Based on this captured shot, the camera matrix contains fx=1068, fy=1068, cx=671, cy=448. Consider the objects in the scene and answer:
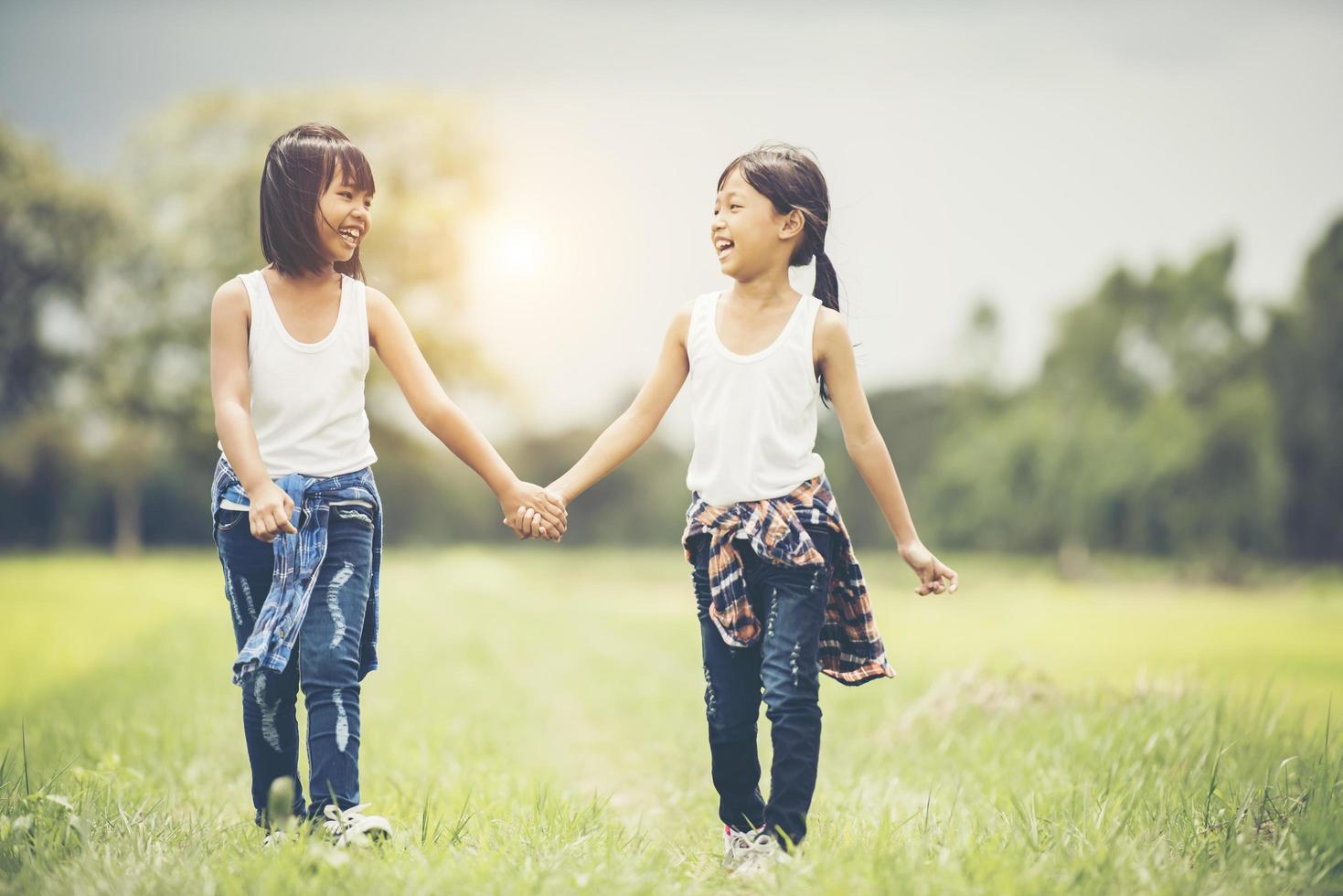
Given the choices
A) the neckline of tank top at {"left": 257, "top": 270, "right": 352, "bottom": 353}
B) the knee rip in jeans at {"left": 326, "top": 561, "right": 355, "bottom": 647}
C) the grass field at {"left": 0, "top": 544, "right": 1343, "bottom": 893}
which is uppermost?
the neckline of tank top at {"left": 257, "top": 270, "right": 352, "bottom": 353}

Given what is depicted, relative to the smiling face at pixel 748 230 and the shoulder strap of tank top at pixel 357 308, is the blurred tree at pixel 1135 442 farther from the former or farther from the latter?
the shoulder strap of tank top at pixel 357 308

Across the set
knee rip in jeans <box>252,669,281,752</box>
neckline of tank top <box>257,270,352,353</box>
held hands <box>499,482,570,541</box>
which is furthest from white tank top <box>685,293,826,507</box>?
knee rip in jeans <box>252,669,281,752</box>

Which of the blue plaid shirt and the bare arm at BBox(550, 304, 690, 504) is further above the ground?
the bare arm at BBox(550, 304, 690, 504)

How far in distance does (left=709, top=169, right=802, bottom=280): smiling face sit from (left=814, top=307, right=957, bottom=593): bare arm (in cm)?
25

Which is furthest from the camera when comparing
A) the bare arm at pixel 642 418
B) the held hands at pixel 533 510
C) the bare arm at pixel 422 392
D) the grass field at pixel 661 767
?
the held hands at pixel 533 510

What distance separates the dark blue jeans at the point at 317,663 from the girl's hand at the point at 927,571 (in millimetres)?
1580

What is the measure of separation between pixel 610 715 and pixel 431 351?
14.5 m

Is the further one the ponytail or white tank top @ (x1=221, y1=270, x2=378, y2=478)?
the ponytail

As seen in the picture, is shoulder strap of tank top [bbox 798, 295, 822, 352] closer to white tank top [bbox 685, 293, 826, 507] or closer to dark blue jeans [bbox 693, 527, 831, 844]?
white tank top [bbox 685, 293, 826, 507]

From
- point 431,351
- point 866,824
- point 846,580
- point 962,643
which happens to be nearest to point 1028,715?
point 866,824

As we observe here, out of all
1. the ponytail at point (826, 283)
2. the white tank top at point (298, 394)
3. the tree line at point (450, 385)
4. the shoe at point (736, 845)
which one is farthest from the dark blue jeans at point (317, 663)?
the tree line at point (450, 385)

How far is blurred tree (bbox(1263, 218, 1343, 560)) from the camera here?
1747cm

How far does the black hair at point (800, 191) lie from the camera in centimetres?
315

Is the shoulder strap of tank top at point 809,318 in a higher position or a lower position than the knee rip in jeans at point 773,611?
higher
